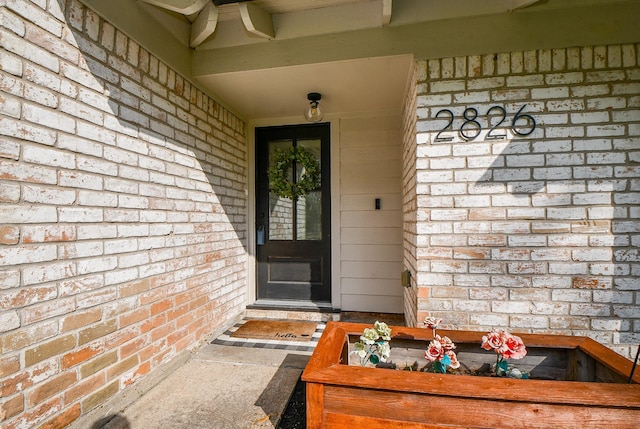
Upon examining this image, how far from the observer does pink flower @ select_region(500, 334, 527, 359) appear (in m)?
1.18

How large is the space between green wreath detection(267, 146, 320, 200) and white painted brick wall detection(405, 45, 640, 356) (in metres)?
1.51

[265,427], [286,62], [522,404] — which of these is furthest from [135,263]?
[522,404]

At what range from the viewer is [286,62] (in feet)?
7.18

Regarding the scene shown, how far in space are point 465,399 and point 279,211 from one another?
2683mm

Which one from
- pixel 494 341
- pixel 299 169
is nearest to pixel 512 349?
pixel 494 341

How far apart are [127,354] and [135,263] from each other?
1.70 feet

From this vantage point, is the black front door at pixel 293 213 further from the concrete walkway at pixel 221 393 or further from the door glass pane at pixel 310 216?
the concrete walkway at pixel 221 393

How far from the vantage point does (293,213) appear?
341cm

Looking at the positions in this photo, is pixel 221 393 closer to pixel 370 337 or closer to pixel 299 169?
pixel 370 337

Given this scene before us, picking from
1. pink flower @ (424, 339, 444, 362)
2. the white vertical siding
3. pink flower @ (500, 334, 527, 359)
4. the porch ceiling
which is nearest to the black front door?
the white vertical siding

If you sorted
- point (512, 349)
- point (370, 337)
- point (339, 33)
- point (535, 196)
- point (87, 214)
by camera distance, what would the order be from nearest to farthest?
point (512, 349) < point (370, 337) < point (87, 214) < point (535, 196) < point (339, 33)

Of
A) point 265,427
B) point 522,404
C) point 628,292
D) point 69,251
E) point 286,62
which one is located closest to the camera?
point 522,404

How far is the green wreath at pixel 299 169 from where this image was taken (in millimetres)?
3318

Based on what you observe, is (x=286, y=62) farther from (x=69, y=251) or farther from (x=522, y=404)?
(x=522, y=404)
